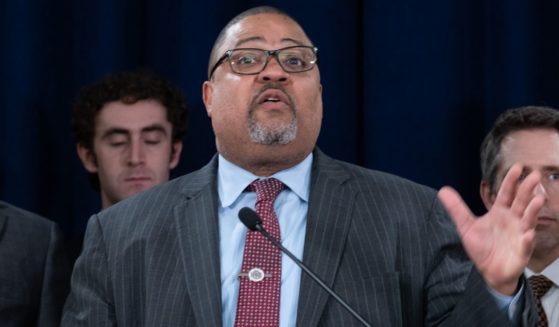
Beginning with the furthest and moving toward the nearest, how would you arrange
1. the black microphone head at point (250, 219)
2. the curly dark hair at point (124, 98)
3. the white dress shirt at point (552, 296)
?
the curly dark hair at point (124, 98)
the white dress shirt at point (552, 296)
the black microphone head at point (250, 219)

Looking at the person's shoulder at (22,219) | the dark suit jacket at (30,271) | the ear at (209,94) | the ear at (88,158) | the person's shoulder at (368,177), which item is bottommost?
the dark suit jacket at (30,271)

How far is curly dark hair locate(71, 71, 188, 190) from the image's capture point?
95.7 inches

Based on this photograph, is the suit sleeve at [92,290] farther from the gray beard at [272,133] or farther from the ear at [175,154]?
the ear at [175,154]

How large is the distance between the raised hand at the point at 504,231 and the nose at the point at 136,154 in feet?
3.36

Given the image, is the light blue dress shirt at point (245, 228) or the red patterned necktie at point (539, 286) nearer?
the light blue dress shirt at point (245, 228)

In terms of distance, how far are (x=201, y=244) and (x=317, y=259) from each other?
0.19m

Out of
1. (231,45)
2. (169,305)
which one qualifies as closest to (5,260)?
(169,305)

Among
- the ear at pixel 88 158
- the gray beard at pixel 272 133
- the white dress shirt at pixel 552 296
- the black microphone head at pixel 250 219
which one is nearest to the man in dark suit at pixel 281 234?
the gray beard at pixel 272 133

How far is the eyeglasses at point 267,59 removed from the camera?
1.78m

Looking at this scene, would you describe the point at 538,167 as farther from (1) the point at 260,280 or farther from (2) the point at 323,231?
(1) the point at 260,280

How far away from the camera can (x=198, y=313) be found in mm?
1587

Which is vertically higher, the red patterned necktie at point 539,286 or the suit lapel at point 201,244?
the suit lapel at point 201,244

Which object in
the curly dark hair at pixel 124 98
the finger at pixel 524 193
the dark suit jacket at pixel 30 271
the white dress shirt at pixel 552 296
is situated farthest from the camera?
the curly dark hair at pixel 124 98

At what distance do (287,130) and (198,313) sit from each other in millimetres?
349
